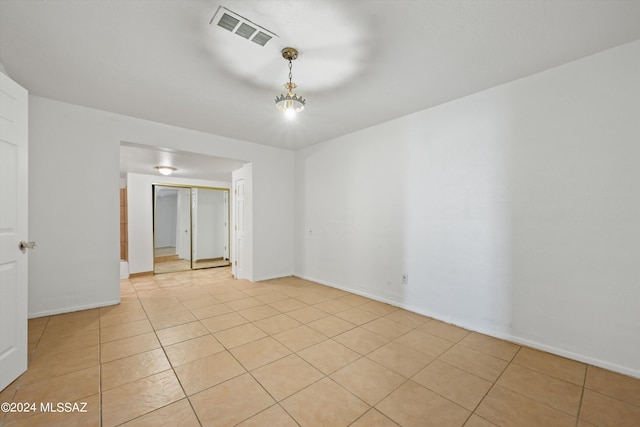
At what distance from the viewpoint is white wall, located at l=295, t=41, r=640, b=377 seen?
2.14m

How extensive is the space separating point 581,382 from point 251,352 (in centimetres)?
272

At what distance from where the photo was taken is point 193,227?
733cm

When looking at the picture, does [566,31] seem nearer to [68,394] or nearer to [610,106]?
[610,106]

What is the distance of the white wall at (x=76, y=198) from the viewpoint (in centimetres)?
315

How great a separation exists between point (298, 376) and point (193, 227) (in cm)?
636

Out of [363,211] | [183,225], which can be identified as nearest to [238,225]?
[363,211]

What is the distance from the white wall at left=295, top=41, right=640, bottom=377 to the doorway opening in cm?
543

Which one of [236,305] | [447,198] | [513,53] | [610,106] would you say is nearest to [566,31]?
[513,53]

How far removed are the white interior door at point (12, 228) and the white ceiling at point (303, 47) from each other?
0.63m

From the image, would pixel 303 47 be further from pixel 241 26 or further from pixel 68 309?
pixel 68 309

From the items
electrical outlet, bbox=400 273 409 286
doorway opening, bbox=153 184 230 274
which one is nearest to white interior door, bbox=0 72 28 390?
electrical outlet, bbox=400 273 409 286

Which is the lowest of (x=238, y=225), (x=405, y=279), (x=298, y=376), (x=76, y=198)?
(x=298, y=376)

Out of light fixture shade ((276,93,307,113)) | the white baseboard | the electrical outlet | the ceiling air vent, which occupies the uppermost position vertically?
the ceiling air vent

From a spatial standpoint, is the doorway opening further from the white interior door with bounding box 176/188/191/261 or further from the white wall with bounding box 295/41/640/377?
the white wall with bounding box 295/41/640/377
